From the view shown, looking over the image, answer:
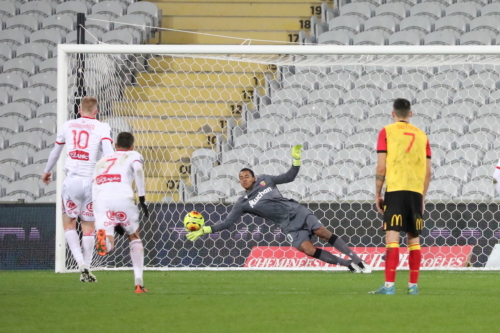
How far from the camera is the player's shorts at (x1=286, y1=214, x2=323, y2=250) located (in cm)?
1022

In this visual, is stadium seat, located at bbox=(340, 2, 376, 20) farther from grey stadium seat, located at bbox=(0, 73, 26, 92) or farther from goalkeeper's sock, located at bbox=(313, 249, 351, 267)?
goalkeeper's sock, located at bbox=(313, 249, 351, 267)

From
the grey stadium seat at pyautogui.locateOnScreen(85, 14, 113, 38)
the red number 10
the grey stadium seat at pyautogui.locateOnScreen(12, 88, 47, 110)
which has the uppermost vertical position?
the grey stadium seat at pyautogui.locateOnScreen(85, 14, 113, 38)

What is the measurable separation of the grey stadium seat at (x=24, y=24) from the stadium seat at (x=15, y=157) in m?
3.19

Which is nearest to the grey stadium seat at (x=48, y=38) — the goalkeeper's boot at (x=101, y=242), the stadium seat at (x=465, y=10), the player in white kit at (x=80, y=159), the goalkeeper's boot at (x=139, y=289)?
the stadium seat at (x=465, y=10)

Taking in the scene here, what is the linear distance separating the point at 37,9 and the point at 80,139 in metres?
8.67

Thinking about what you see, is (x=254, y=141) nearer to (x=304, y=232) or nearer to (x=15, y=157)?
(x=304, y=232)

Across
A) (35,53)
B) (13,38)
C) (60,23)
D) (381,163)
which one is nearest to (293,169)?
(381,163)

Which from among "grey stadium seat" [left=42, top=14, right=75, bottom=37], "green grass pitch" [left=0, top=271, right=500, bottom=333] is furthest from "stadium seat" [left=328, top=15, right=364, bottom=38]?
"green grass pitch" [left=0, top=271, right=500, bottom=333]

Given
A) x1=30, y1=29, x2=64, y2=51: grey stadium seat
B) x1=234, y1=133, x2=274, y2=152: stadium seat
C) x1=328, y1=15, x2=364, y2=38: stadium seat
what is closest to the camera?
x1=234, y1=133, x2=274, y2=152: stadium seat

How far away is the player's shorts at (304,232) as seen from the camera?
10219 mm

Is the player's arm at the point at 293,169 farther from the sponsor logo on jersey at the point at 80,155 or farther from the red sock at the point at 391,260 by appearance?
the red sock at the point at 391,260

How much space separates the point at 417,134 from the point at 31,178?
803 cm

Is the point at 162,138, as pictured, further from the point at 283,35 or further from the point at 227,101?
the point at 283,35

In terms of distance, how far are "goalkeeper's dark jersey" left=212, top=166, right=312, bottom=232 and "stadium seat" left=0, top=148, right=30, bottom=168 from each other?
4.94m
